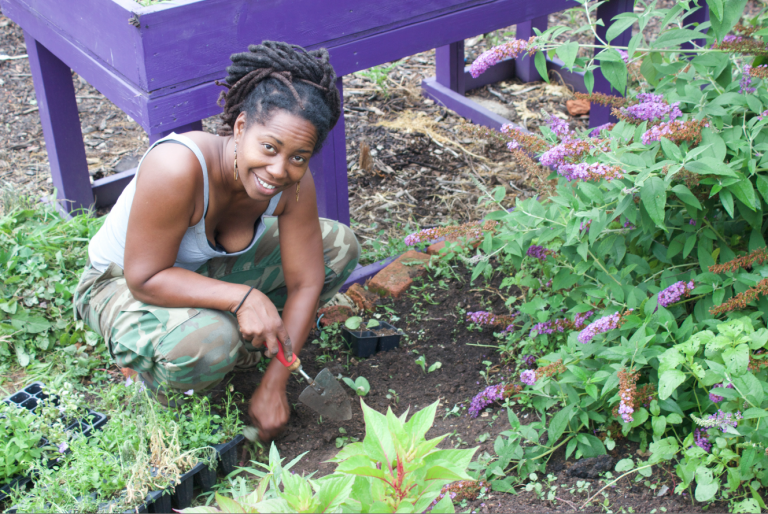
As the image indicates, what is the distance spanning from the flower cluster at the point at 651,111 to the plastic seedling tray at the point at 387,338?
3.93 feet

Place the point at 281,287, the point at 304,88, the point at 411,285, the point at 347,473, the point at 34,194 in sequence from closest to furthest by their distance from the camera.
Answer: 1. the point at 347,473
2. the point at 304,88
3. the point at 281,287
4. the point at 411,285
5. the point at 34,194

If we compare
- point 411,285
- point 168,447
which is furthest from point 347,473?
point 411,285

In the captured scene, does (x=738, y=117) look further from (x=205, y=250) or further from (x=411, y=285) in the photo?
(x=205, y=250)

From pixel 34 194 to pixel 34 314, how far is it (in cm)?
126

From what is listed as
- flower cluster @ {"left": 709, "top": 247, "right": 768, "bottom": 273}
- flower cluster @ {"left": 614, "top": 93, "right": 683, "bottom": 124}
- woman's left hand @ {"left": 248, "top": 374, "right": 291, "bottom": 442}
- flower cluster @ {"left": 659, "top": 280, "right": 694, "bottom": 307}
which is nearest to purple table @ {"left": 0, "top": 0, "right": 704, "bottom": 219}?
woman's left hand @ {"left": 248, "top": 374, "right": 291, "bottom": 442}

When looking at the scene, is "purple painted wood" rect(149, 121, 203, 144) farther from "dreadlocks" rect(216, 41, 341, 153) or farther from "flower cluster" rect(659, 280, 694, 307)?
"flower cluster" rect(659, 280, 694, 307)

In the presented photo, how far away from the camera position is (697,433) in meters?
1.75

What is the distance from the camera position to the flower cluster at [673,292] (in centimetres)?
184

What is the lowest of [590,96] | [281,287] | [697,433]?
[281,287]

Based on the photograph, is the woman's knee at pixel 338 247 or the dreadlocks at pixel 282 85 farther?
the woman's knee at pixel 338 247

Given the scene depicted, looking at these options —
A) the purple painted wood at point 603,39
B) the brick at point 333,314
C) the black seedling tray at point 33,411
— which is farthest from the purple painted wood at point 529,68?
the black seedling tray at point 33,411

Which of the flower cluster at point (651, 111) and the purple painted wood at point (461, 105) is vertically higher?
the flower cluster at point (651, 111)

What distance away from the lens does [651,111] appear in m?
1.96

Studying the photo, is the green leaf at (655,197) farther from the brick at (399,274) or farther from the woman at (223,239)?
the brick at (399,274)
